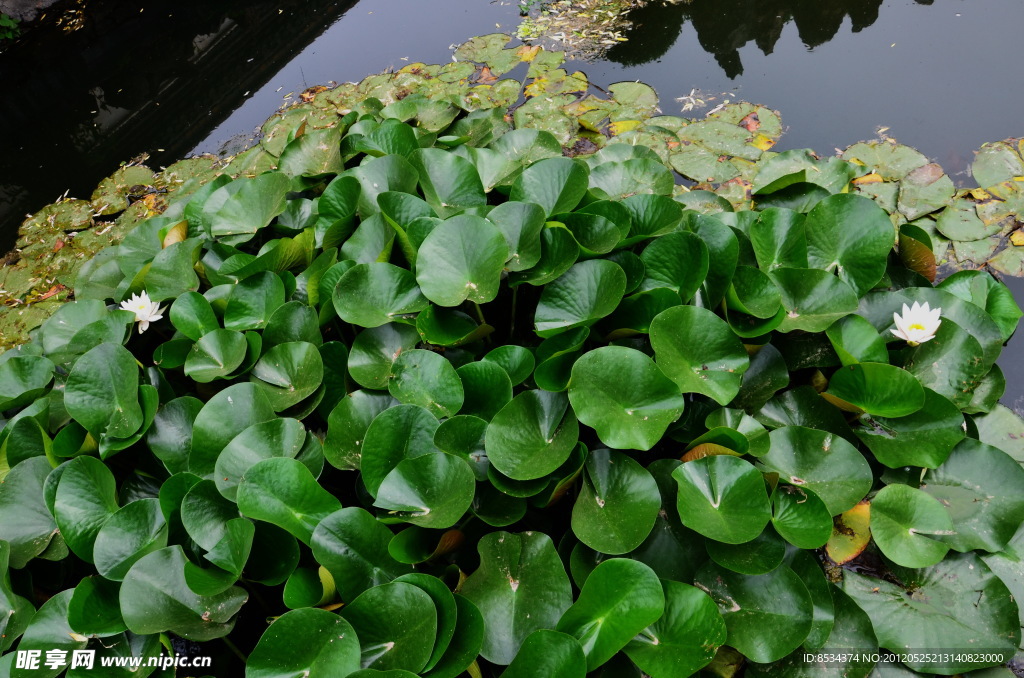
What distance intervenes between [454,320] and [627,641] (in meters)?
0.90

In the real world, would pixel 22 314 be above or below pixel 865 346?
above

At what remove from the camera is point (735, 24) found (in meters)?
4.13

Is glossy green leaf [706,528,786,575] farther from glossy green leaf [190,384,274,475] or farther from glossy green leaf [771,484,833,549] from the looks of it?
glossy green leaf [190,384,274,475]

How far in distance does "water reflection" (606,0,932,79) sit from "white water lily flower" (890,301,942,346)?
8.94 feet

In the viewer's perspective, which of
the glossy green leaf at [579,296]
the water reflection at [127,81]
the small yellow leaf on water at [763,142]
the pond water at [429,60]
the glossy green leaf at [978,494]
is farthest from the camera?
the water reflection at [127,81]

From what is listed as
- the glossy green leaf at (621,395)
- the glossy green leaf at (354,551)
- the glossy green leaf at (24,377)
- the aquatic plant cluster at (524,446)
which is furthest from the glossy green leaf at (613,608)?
the glossy green leaf at (24,377)

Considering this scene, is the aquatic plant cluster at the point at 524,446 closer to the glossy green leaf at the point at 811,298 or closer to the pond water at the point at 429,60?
the glossy green leaf at the point at 811,298

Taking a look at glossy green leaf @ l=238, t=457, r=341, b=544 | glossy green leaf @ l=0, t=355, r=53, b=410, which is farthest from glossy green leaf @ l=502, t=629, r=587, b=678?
glossy green leaf @ l=0, t=355, r=53, b=410

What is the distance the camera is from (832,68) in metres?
3.68

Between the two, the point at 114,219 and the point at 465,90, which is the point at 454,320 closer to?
the point at 465,90

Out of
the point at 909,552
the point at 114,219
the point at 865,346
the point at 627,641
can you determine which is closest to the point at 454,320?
the point at 627,641

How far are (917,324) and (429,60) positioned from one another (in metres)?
4.12

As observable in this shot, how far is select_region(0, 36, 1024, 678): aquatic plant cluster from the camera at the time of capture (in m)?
1.24

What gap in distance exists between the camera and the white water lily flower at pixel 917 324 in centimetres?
158
